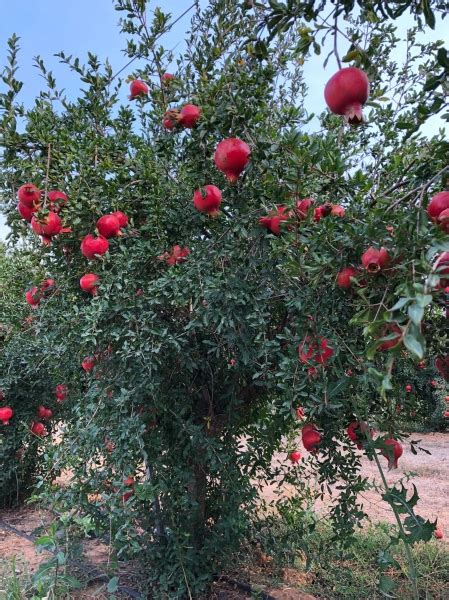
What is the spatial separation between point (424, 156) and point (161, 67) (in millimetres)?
1203

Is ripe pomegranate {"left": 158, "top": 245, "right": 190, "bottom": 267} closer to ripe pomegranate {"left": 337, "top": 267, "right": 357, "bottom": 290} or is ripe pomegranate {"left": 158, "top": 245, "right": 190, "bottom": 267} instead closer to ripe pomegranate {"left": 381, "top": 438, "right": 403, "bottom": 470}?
ripe pomegranate {"left": 337, "top": 267, "right": 357, "bottom": 290}

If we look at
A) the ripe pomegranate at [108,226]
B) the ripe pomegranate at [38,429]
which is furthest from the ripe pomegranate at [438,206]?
the ripe pomegranate at [38,429]

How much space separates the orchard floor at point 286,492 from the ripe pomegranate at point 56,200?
4.39 feet

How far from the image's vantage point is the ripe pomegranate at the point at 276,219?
61.7 inches

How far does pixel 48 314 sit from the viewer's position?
2279 mm

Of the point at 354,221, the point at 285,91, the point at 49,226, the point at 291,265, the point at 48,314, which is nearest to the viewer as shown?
the point at 291,265

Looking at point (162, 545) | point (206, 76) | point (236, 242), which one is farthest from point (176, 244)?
point (162, 545)

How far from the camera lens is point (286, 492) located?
16.0ft

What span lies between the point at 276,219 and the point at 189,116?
0.45m

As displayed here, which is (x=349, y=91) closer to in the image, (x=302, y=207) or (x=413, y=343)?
(x=302, y=207)

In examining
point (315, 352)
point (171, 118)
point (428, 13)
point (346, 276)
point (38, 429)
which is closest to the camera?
point (428, 13)

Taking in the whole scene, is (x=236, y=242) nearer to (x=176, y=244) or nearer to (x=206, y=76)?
(x=176, y=244)

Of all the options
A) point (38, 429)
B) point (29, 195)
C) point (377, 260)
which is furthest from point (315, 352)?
point (38, 429)

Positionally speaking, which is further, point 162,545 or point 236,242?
point 162,545
